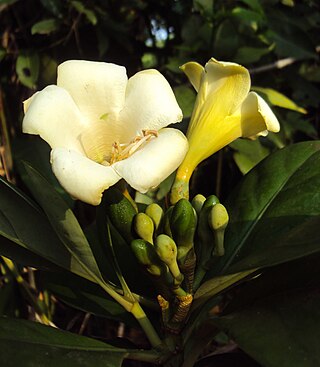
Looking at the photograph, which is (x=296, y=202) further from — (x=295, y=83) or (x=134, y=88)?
(x=295, y=83)

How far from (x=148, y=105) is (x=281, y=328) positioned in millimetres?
337

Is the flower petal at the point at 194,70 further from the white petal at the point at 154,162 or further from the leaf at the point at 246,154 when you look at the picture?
the leaf at the point at 246,154

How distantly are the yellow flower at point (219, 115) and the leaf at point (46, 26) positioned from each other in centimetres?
73

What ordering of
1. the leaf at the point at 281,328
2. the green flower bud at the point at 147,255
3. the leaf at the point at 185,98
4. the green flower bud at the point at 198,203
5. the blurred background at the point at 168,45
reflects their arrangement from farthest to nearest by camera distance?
the blurred background at the point at 168,45, the leaf at the point at 185,98, the green flower bud at the point at 198,203, the green flower bud at the point at 147,255, the leaf at the point at 281,328

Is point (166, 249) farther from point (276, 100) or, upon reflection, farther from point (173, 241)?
point (276, 100)

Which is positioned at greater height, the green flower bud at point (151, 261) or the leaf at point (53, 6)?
the leaf at point (53, 6)

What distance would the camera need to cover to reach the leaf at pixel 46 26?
150 cm

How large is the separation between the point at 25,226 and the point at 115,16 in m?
0.95

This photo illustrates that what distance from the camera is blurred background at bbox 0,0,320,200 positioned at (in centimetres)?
150

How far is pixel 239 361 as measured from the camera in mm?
941

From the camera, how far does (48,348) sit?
76cm

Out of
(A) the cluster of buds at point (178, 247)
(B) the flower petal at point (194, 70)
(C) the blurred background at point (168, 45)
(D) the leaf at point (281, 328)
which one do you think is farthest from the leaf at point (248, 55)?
(D) the leaf at point (281, 328)

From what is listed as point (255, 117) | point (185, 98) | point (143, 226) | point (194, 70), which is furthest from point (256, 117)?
point (185, 98)

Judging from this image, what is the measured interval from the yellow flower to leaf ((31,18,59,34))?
0.73 m
